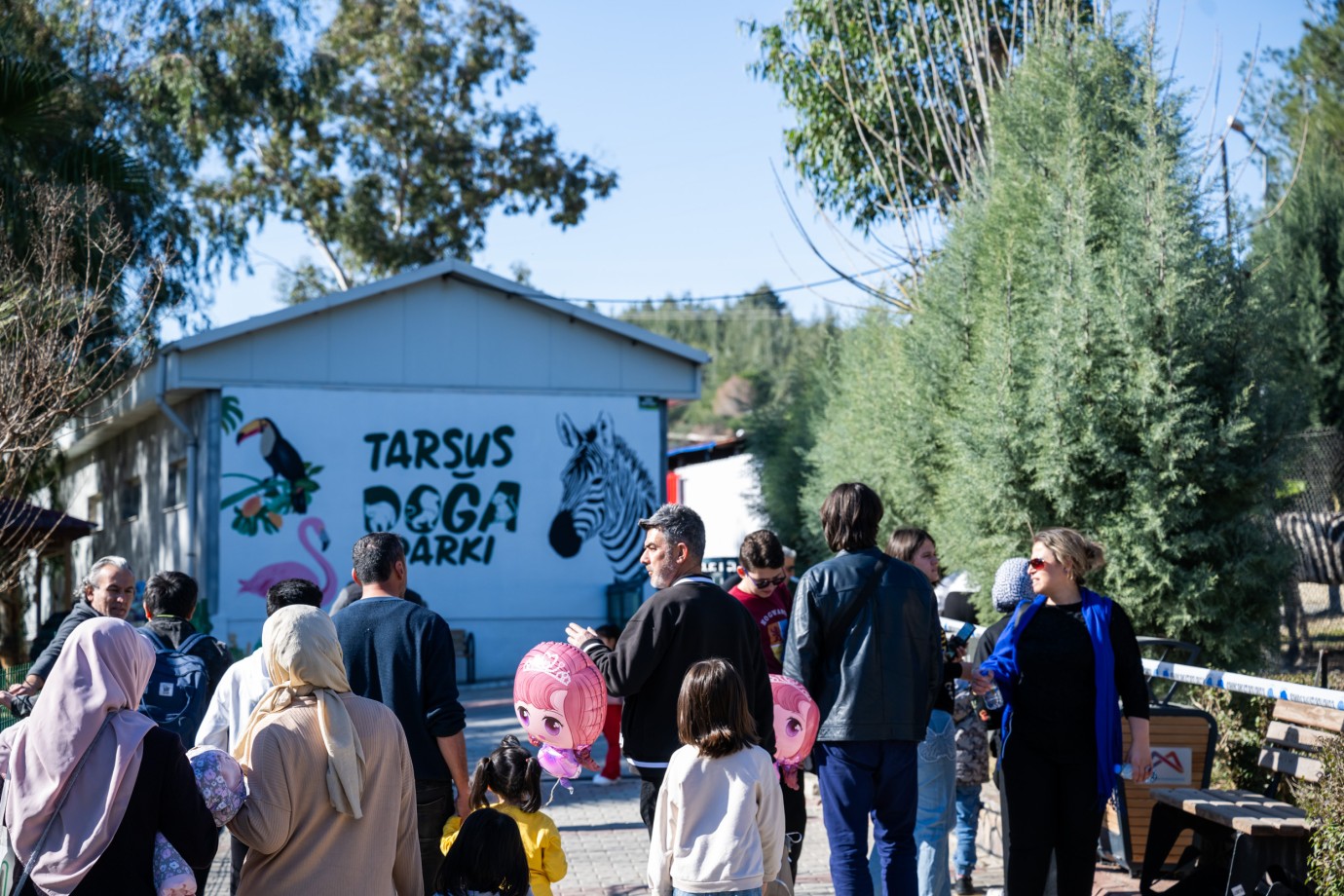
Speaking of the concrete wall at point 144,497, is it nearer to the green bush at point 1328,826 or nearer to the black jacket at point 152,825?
the black jacket at point 152,825

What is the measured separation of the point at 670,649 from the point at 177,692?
2.20m

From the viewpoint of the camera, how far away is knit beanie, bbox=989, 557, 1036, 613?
6.54m

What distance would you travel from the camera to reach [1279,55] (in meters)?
27.9

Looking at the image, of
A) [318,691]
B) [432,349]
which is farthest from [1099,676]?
[432,349]

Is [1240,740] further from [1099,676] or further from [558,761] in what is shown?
[558,761]

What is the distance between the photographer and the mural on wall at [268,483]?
17203 mm

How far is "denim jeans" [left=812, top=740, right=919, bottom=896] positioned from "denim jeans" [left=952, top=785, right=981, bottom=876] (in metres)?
Answer: 1.78

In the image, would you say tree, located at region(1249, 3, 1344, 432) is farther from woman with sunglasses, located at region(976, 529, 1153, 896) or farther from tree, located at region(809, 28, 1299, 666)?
woman with sunglasses, located at region(976, 529, 1153, 896)

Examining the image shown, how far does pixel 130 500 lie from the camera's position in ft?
73.8

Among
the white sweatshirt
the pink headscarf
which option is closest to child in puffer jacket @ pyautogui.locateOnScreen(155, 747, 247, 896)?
the pink headscarf

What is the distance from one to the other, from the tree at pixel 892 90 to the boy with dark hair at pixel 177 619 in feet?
36.2

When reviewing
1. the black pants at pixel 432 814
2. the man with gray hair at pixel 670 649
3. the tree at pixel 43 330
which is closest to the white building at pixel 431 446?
the tree at pixel 43 330

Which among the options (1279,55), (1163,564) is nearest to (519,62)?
(1279,55)

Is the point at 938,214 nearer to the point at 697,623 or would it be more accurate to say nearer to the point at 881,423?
the point at 881,423
